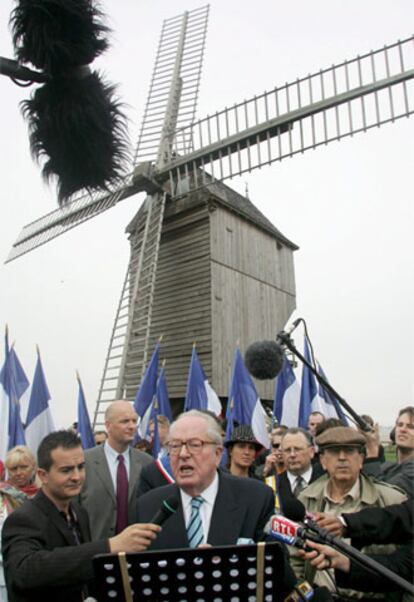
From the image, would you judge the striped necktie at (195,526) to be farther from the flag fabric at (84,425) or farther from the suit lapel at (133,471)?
the flag fabric at (84,425)

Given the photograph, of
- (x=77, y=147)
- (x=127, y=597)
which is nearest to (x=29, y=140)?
(x=77, y=147)

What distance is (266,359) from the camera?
5668mm

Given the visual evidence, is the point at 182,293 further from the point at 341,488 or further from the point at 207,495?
the point at 207,495

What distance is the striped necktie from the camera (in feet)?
8.86

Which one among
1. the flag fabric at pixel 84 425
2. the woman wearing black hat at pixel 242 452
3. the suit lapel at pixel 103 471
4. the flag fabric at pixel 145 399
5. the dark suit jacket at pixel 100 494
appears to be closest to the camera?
the dark suit jacket at pixel 100 494

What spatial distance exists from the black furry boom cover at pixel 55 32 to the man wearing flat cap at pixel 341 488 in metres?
2.50

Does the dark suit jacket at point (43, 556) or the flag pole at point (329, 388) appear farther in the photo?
the flag pole at point (329, 388)

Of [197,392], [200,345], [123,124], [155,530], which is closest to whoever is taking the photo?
[155,530]

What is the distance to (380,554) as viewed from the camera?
9.91ft

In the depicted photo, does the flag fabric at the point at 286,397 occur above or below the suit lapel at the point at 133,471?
above

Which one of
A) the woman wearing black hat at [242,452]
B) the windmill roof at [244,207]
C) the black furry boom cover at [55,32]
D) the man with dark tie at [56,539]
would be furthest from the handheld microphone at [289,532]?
the windmill roof at [244,207]

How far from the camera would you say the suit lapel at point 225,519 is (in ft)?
8.67

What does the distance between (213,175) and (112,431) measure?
12541 mm

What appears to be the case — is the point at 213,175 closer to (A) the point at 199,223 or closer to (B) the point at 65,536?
(A) the point at 199,223
